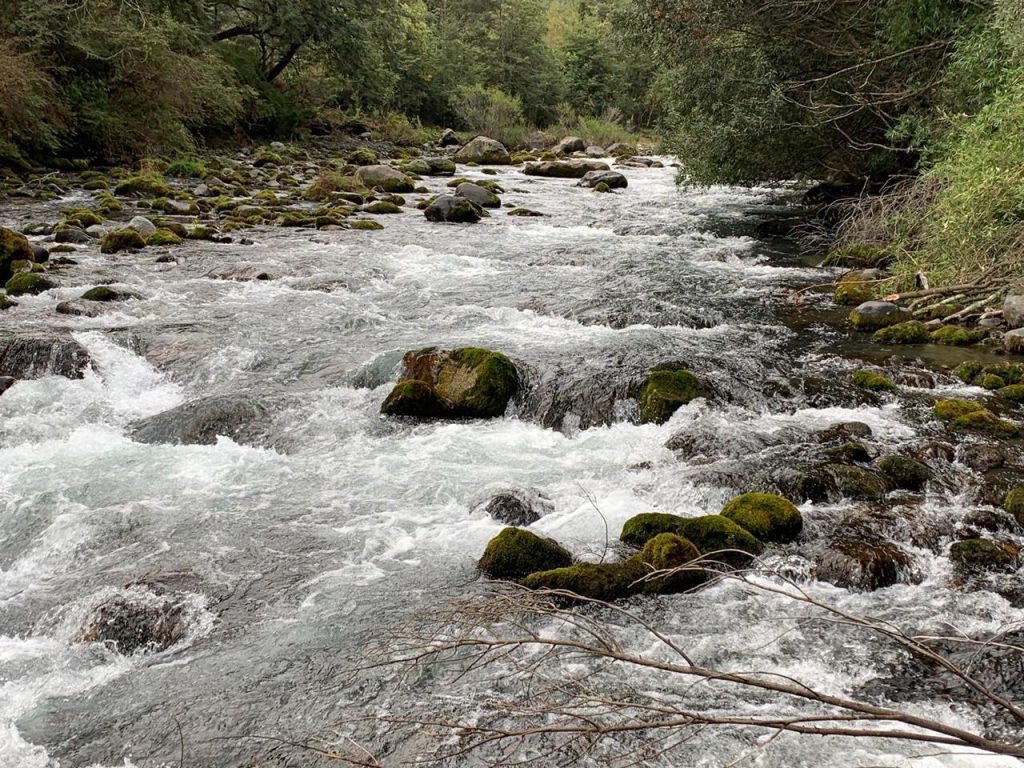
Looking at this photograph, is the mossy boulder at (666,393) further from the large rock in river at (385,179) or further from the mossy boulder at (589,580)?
the large rock in river at (385,179)

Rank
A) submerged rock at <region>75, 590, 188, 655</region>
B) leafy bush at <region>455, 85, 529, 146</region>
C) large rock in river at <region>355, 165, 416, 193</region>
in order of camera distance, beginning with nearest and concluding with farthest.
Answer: submerged rock at <region>75, 590, 188, 655</region> → large rock in river at <region>355, 165, 416, 193</region> → leafy bush at <region>455, 85, 529, 146</region>

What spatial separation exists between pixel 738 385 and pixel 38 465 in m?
6.68

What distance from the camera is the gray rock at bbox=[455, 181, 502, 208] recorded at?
2103cm

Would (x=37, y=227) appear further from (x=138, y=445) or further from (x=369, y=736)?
(x=369, y=736)

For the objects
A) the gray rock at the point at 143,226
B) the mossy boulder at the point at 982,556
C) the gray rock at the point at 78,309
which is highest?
the mossy boulder at the point at 982,556

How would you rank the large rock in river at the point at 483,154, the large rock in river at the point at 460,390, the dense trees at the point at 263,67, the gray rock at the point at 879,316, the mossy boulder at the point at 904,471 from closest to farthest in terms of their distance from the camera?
the mossy boulder at the point at 904,471
the large rock in river at the point at 460,390
the gray rock at the point at 879,316
the dense trees at the point at 263,67
the large rock in river at the point at 483,154

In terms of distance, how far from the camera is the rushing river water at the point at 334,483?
439 cm

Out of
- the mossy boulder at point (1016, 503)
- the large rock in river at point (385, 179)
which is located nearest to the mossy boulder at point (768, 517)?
the mossy boulder at point (1016, 503)

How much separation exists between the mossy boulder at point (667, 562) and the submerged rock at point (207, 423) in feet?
13.5

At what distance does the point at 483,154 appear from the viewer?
33750mm

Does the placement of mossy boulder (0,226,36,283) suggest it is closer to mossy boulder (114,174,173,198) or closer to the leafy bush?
mossy boulder (114,174,173,198)

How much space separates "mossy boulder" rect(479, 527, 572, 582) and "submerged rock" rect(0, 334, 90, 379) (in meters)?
5.74

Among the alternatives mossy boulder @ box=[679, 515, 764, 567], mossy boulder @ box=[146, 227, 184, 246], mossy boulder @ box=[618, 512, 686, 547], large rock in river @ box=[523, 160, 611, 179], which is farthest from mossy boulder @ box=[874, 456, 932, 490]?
large rock in river @ box=[523, 160, 611, 179]

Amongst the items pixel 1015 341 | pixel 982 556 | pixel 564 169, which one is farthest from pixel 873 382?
pixel 564 169
